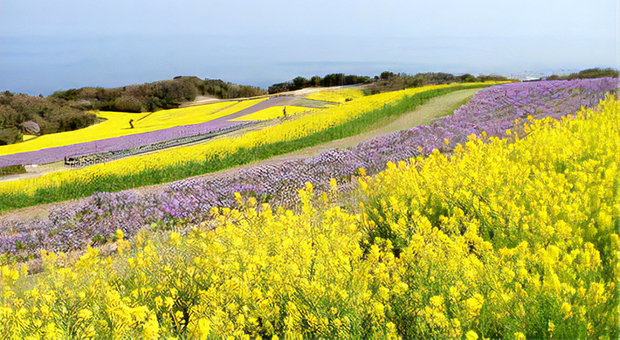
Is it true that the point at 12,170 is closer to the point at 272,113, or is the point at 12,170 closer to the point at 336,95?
the point at 272,113

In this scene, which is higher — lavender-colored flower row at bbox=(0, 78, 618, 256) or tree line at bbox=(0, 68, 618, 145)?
tree line at bbox=(0, 68, 618, 145)

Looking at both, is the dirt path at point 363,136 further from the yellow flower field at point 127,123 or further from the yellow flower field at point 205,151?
the yellow flower field at point 127,123

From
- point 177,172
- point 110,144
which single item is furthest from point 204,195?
point 110,144

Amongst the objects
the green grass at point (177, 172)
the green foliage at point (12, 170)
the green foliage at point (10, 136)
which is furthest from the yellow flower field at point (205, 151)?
the green foliage at point (10, 136)

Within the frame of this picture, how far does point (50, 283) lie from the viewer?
3.54 m

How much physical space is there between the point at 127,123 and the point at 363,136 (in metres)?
7.21

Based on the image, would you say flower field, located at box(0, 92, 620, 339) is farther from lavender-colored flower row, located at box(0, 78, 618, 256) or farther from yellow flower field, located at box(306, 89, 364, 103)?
yellow flower field, located at box(306, 89, 364, 103)

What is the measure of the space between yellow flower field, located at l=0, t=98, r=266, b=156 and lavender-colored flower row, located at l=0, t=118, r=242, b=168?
255 mm

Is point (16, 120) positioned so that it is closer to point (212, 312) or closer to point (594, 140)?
point (212, 312)

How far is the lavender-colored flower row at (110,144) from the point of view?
35.1 feet

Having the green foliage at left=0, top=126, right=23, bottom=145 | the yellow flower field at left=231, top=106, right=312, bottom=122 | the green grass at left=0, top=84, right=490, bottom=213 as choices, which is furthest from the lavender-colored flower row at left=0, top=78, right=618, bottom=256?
the yellow flower field at left=231, top=106, right=312, bottom=122

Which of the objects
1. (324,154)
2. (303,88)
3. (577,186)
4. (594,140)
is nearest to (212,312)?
(577,186)

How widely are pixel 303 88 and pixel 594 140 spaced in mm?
10447

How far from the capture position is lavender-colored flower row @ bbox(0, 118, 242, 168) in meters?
10.7
